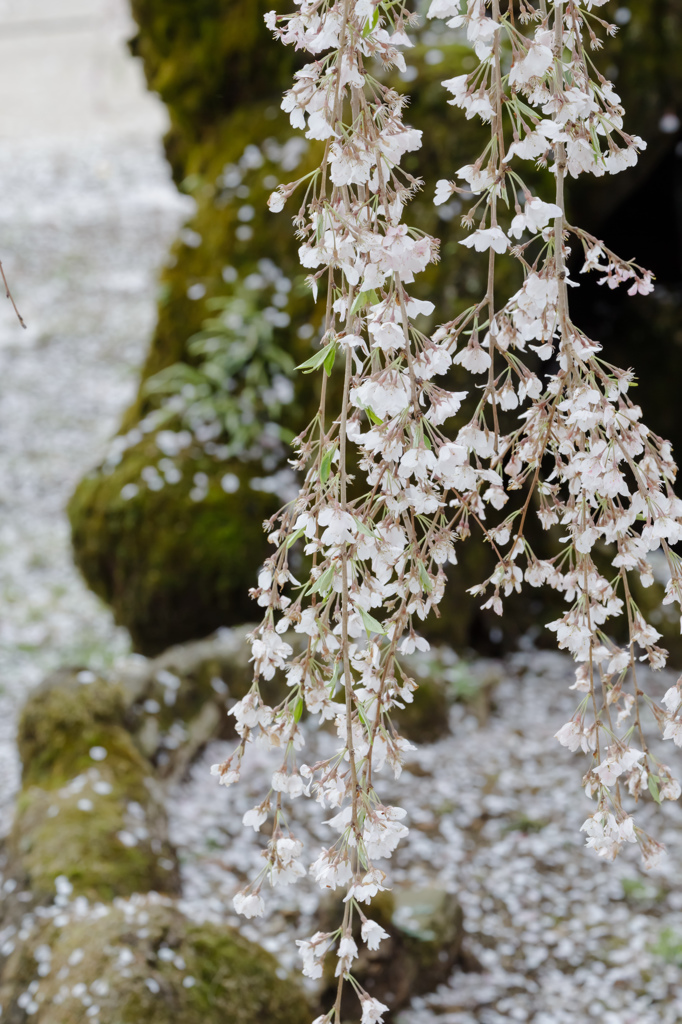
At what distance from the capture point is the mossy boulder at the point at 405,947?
215 centimetres

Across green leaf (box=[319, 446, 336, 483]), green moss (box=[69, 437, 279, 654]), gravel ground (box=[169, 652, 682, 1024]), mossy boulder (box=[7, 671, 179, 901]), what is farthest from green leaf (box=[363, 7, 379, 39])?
green moss (box=[69, 437, 279, 654])

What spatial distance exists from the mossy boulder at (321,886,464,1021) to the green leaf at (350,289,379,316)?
164 cm

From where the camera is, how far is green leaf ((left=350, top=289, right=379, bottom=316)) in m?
0.88

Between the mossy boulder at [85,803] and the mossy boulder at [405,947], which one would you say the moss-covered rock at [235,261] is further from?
the mossy boulder at [405,947]

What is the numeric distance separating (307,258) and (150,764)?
8.27 ft

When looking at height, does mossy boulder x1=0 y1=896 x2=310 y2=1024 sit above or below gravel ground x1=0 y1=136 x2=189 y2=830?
above

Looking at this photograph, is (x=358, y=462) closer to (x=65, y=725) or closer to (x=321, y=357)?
(x=321, y=357)

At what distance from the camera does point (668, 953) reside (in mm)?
2471

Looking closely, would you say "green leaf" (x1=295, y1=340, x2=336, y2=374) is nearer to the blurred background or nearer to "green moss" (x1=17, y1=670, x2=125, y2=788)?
the blurred background

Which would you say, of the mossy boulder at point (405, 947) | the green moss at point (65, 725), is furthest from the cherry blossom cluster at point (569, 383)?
the green moss at point (65, 725)

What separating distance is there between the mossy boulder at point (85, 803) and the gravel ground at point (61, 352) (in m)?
0.54

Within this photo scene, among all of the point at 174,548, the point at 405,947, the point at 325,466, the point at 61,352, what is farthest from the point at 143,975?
the point at 61,352

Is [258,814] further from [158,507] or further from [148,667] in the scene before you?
[158,507]

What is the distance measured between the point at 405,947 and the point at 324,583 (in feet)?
5.63
